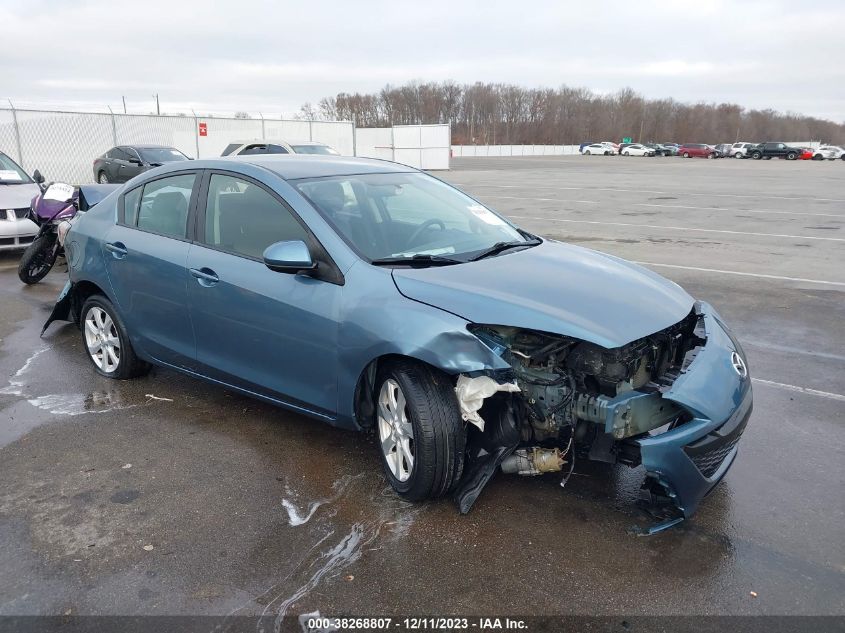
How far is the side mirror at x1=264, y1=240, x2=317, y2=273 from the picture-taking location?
11.6 feet

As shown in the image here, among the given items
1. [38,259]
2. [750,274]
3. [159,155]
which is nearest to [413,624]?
[38,259]

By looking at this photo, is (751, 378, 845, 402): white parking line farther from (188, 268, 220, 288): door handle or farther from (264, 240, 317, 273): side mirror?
(188, 268, 220, 288): door handle

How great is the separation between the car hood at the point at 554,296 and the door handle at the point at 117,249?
7.51 ft

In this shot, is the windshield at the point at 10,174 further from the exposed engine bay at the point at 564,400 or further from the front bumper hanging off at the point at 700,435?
the front bumper hanging off at the point at 700,435

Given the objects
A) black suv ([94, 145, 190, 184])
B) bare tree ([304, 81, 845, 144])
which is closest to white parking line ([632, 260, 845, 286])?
black suv ([94, 145, 190, 184])

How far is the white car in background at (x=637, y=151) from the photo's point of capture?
245 feet

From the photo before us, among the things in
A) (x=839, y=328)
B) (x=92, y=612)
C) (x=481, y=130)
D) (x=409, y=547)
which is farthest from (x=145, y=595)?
(x=481, y=130)

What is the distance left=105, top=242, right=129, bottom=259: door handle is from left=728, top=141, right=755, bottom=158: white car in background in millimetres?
69409

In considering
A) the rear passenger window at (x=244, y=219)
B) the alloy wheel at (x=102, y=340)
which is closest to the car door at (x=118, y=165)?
the alloy wheel at (x=102, y=340)

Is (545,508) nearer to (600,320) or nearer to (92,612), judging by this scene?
(600,320)

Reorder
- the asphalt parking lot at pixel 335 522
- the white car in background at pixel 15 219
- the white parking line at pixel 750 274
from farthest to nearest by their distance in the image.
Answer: the white car in background at pixel 15 219 → the white parking line at pixel 750 274 → the asphalt parking lot at pixel 335 522

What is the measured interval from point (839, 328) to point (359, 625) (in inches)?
229

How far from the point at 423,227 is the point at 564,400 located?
1.49m

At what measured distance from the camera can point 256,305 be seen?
3.84 meters
